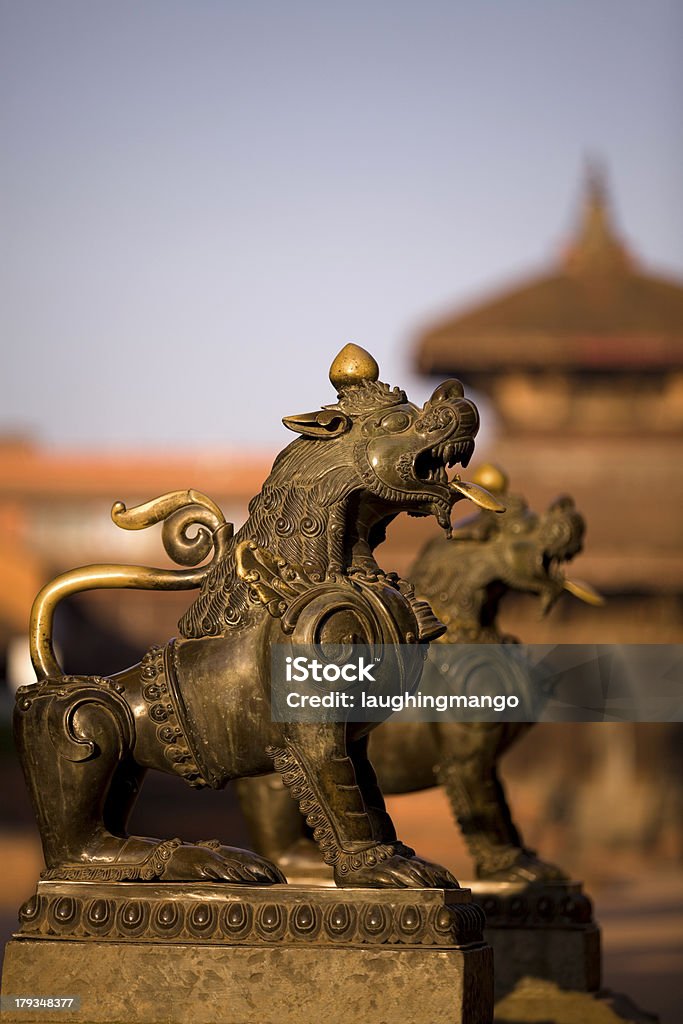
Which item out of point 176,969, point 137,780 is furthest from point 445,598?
point 176,969

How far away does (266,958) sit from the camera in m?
2.95

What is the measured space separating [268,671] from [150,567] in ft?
1.29

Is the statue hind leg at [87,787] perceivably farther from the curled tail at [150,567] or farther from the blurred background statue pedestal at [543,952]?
the blurred background statue pedestal at [543,952]

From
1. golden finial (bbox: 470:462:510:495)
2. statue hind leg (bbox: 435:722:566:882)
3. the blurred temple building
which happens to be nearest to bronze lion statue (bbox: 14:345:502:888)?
statue hind leg (bbox: 435:722:566:882)

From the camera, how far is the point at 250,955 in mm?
2957

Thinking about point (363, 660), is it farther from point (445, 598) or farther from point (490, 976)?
point (445, 598)

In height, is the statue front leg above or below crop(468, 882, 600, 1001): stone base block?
above

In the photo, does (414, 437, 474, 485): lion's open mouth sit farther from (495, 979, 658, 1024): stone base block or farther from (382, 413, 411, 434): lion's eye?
(495, 979, 658, 1024): stone base block

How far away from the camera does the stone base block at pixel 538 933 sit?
14.3 feet

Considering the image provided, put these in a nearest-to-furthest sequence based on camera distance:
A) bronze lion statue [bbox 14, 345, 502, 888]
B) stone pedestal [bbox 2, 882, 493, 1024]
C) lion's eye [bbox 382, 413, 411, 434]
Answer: stone pedestal [bbox 2, 882, 493, 1024] < bronze lion statue [bbox 14, 345, 502, 888] < lion's eye [bbox 382, 413, 411, 434]

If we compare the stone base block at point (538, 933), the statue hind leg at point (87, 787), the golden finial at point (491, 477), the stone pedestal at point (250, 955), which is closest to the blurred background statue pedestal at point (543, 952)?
the stone base block at point (538, 933)

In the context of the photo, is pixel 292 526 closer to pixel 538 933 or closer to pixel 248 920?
pixel 248 920

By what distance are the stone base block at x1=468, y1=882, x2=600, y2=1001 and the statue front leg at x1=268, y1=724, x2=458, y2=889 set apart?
55.6 inches

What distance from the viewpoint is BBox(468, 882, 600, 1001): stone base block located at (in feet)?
14.3
